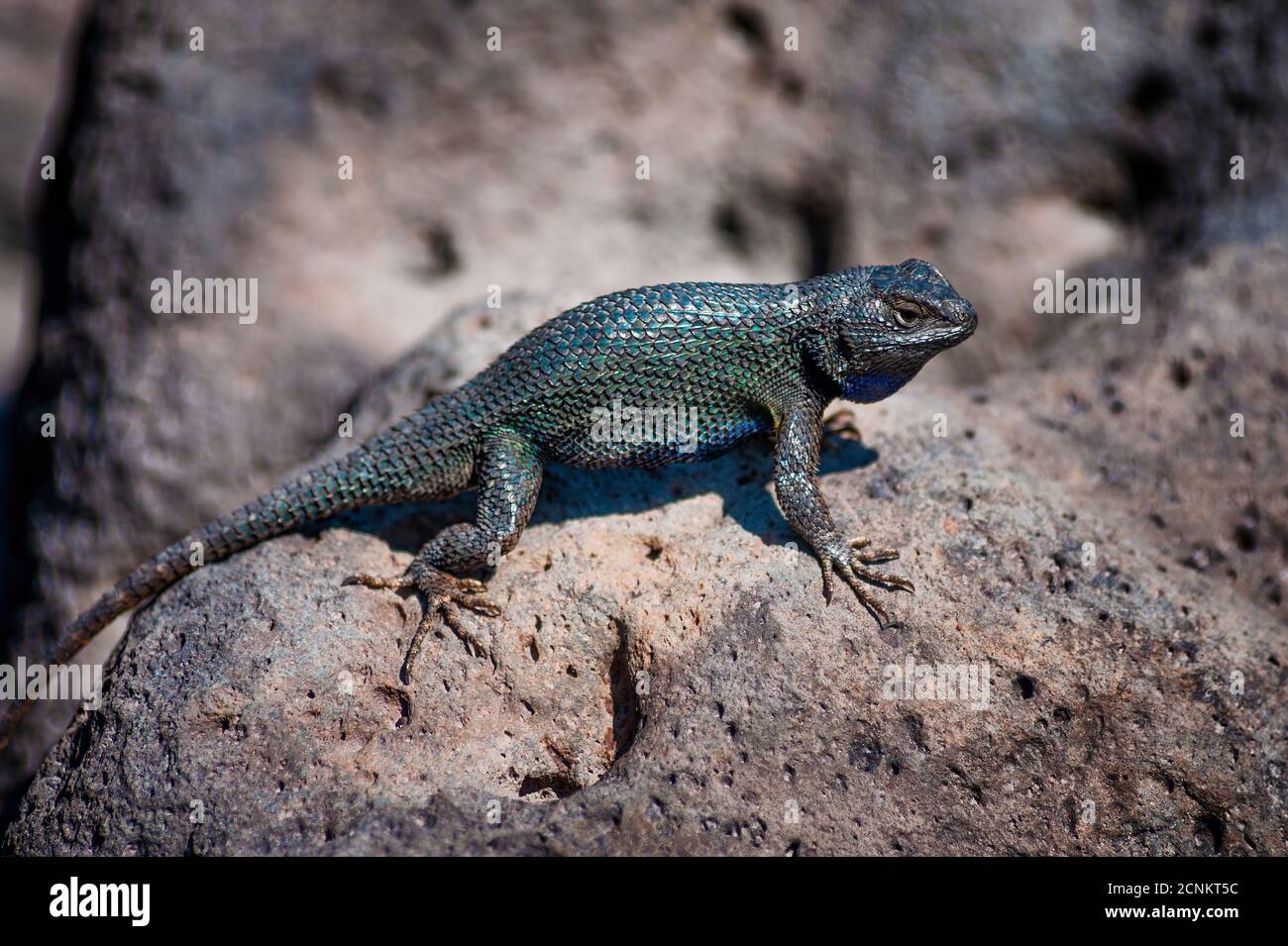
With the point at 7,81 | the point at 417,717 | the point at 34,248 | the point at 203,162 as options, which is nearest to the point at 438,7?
the point at 203,162

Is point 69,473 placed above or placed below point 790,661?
above

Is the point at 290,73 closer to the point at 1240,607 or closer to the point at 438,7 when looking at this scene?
the point at 438,7

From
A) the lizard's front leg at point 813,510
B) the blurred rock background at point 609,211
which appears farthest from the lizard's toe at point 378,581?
the lizard's front leg at point 813,510

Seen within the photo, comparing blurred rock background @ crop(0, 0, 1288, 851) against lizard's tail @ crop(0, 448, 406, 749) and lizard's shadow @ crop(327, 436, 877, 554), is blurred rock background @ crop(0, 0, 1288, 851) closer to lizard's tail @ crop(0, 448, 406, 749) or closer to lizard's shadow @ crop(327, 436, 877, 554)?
lizard's shadow @ crop(327, 436, 877, 554)

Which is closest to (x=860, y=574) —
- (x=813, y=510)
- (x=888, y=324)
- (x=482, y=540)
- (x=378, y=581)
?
(x=813, y=510)

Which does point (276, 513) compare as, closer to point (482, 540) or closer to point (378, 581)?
point (378, 581)
